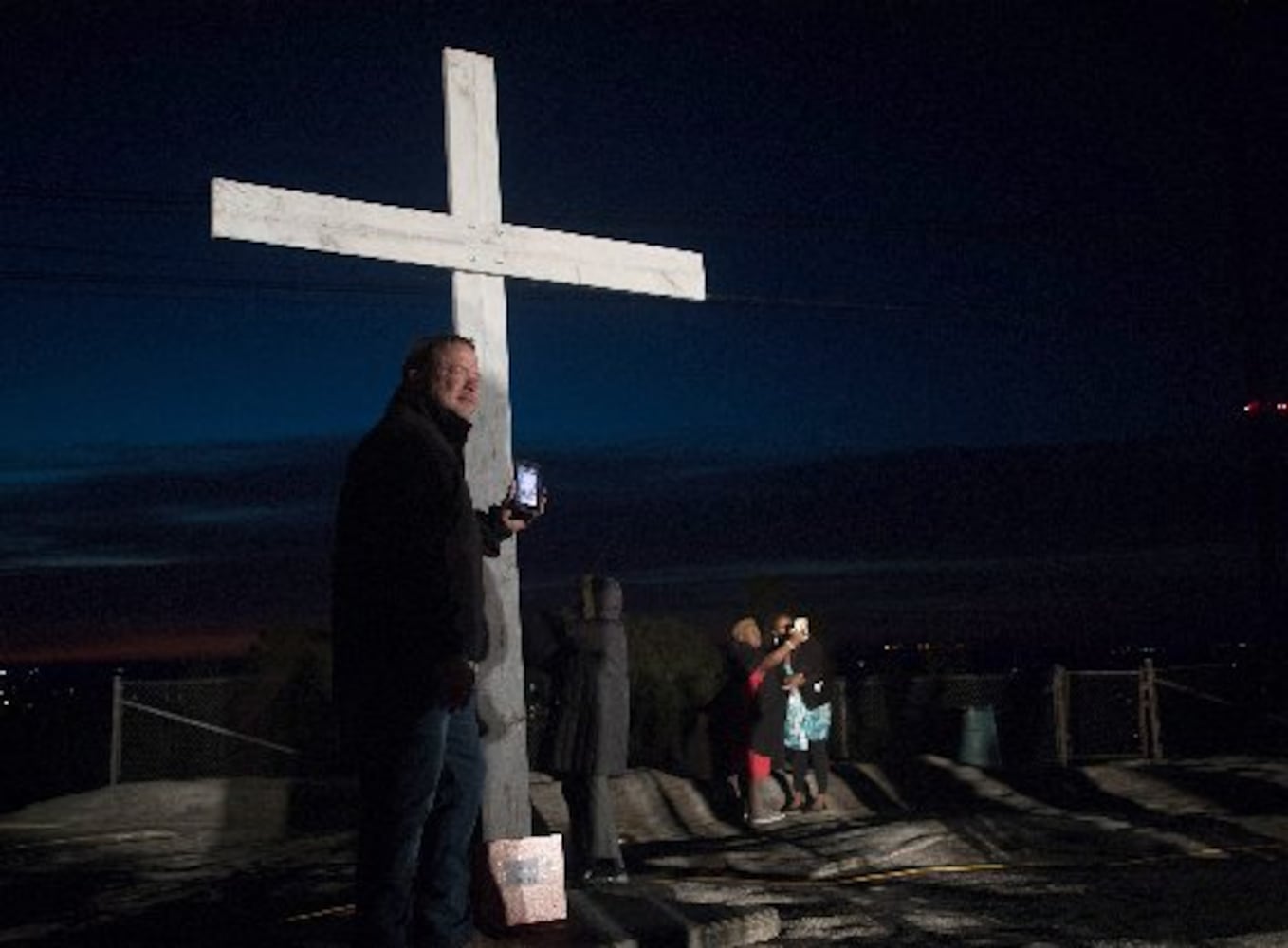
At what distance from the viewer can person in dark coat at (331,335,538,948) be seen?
3.89 meters

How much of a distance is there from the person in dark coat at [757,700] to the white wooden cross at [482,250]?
5.12m

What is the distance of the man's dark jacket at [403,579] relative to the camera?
3902mm

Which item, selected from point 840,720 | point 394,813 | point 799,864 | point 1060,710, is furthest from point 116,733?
point 394,813

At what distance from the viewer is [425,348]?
4.39 meters

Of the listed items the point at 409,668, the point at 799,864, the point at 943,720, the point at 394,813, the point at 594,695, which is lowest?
the point at 799,864

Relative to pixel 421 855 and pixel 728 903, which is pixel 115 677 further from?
pixel 421 855

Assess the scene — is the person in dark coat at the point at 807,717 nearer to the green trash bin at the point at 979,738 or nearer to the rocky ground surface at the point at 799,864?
the rocky ground surface at the point at 799,864

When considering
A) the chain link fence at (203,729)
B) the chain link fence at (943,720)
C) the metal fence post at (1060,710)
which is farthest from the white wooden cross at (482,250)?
the metal fence post at (1060,710)

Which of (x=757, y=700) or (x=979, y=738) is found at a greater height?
(x=757, y=700)

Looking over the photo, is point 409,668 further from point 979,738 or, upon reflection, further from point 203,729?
point 979,738

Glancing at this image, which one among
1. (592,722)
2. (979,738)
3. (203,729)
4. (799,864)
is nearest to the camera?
(592,722)

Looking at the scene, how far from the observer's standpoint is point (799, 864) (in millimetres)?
7691

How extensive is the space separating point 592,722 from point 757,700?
12.3ft

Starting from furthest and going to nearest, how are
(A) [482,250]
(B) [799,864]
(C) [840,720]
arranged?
(C) [840,720]
(B) [799,864]
(A) [482,250]
